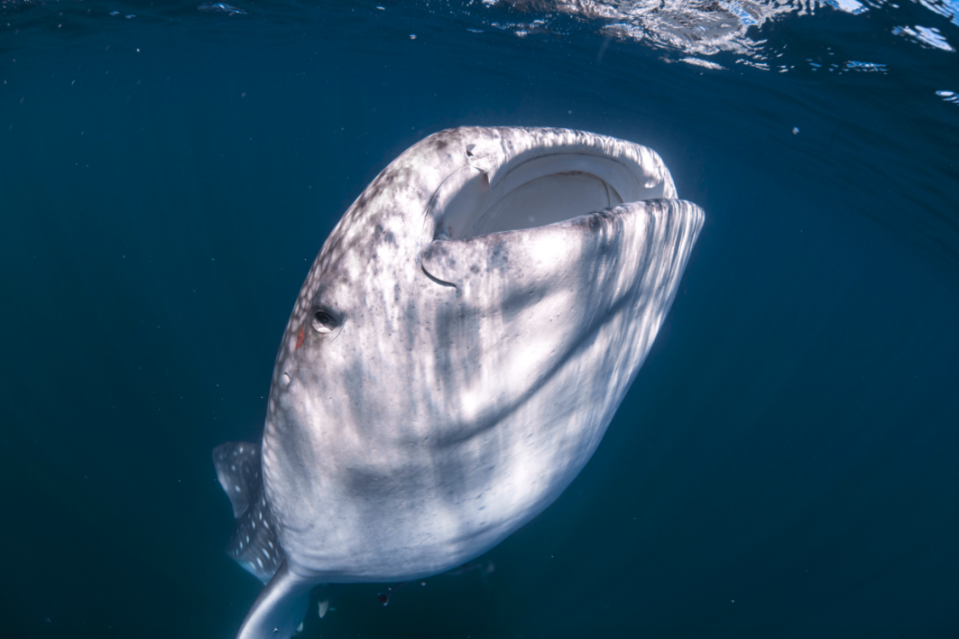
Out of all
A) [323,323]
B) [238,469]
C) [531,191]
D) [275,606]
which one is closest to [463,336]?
[323,323]

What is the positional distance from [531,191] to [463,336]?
0.70 m

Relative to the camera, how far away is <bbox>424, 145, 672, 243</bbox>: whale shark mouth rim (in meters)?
1.09

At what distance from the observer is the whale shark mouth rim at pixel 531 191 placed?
3.58ft

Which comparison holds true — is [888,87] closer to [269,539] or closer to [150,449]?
[269,539]

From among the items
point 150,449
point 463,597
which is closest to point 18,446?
point 150,449

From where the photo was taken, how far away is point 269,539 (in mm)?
2766

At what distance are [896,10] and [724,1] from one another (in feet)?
6.02

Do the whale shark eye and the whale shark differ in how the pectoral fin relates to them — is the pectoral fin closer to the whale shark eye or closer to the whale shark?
the whale shark

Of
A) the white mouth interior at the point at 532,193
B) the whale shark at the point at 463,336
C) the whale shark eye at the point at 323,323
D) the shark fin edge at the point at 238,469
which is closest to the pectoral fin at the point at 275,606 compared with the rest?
the whale shark at the point at 463,336

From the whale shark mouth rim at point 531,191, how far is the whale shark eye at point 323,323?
36 centimetres

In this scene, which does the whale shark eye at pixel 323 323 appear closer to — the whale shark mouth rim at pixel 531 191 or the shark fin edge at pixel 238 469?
the whale shark mouth rim at pixel 531 191

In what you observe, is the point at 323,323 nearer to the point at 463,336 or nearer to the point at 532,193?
the point at 463,336

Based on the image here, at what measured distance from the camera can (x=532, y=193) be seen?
1573mm

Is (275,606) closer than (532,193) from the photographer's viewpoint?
No
